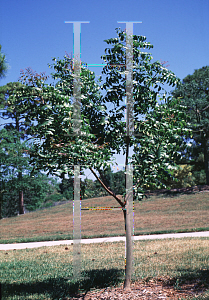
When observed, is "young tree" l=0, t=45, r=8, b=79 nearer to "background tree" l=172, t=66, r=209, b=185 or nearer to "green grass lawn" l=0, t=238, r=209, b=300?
"green grass lawn" l=0, t=238, r=209, b=300

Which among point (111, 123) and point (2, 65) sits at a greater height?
point (2, 65)

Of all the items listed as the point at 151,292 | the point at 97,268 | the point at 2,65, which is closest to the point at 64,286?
the point at 97,268

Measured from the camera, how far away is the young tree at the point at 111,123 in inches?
175

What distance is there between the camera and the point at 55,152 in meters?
4.51

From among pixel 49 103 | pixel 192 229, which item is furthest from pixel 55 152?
pixel 192 229

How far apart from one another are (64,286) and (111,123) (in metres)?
2.98

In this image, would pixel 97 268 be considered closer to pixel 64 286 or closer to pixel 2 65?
pixel 64 286

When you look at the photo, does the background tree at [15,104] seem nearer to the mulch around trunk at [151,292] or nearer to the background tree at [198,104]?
the mulch around trunk at [151,292]

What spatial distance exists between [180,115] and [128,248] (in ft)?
7.65

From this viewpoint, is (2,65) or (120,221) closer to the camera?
(2,65)

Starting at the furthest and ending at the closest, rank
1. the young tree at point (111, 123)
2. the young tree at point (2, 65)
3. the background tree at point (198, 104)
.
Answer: the background tree at point (198, 104) < the young tree at point (2, 65) < the young tree at point (111, 123)

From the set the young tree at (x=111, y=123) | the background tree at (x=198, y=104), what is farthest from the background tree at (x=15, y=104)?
the background tree at (x=198, y=104)

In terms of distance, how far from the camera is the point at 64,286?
17.6 ft

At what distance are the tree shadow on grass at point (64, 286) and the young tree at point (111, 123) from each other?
71 centimetres
